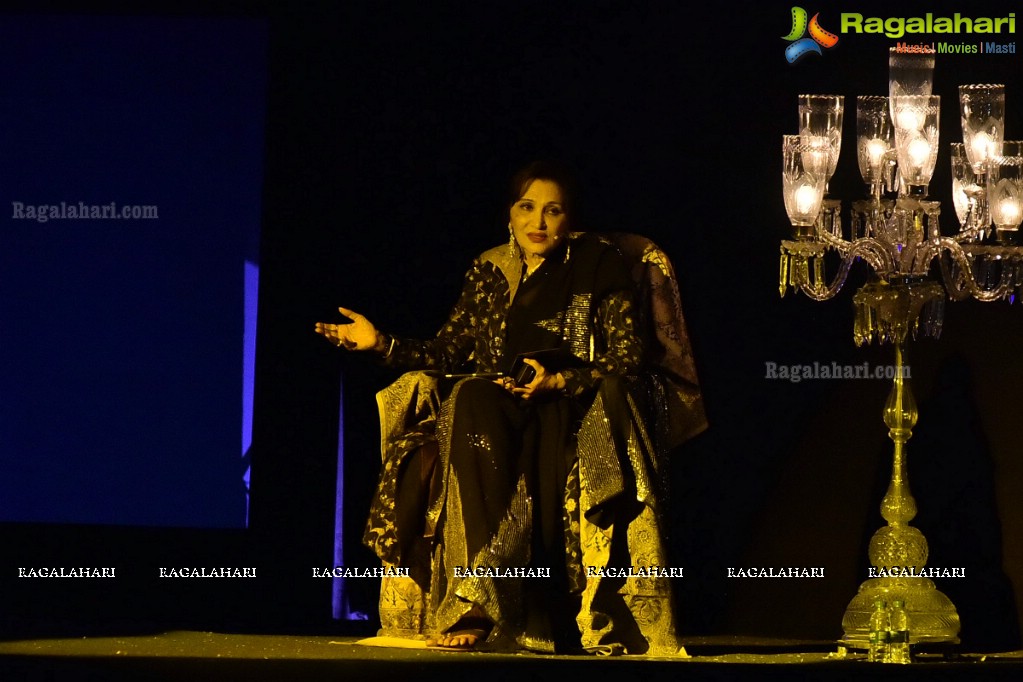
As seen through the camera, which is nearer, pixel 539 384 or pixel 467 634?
pixel 467 634

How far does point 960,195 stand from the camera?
16.5ft

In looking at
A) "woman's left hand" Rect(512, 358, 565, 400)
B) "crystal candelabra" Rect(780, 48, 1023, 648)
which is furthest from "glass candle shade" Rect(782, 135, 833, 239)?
"woman's left hand" Rect(512, 358, 565, 400)

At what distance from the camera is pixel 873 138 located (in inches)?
199

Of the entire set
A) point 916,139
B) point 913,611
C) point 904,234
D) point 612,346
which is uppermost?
point 916,139

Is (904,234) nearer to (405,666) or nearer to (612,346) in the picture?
(612,346)

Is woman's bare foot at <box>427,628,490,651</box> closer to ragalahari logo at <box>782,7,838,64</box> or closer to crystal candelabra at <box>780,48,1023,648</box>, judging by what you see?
crystal candelabra at <box>780,48,1023,648</box>

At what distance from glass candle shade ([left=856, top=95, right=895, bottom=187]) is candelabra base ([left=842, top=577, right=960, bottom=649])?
3.70 feet

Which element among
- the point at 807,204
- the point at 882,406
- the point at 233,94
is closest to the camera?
the point at 807,204

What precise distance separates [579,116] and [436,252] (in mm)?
622

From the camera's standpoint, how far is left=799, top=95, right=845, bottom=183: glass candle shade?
4941 mm

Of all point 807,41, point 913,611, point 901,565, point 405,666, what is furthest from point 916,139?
point 405,666

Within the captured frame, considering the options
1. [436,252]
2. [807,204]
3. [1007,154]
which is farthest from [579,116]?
[1007,154]

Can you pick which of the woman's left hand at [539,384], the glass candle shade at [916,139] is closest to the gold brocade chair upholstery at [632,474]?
the woman's left hand at [539,384]

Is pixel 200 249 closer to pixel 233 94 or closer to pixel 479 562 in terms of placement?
pixel 233 94
